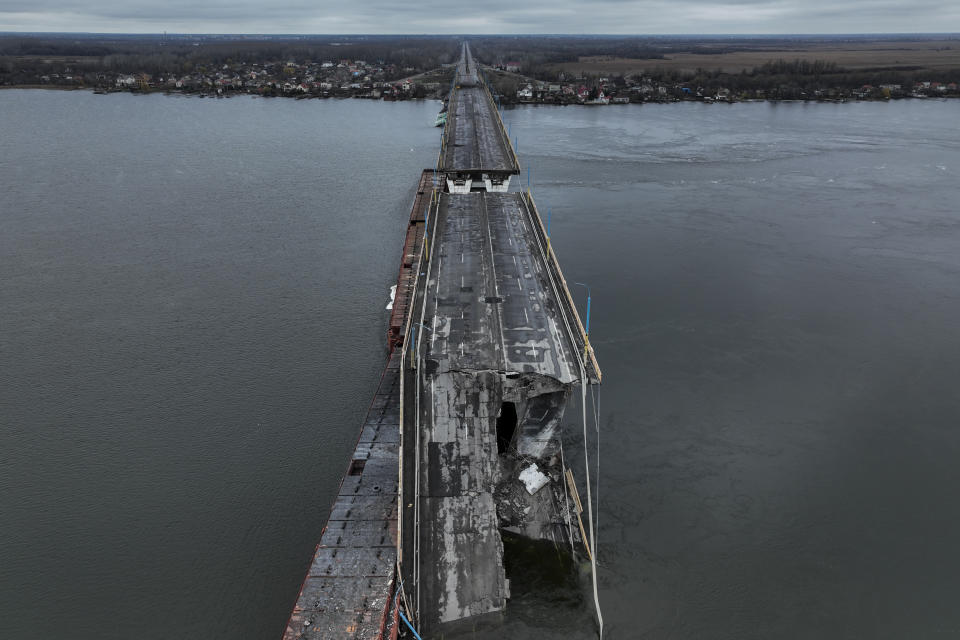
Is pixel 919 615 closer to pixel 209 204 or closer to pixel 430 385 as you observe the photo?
pixel 430 385

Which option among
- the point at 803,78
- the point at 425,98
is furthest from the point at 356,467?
the point at 803,78

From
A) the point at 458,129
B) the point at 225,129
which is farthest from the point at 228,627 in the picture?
the point at 225,129

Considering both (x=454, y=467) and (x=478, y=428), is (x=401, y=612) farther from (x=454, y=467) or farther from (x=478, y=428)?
(x=478, y=428)

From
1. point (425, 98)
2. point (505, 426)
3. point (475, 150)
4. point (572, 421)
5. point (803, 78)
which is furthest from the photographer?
point (425, 98)

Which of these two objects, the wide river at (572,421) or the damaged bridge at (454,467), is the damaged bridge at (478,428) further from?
the wide river at (572,421)

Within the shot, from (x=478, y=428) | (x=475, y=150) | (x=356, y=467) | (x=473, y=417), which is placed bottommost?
(x=356, y=467)

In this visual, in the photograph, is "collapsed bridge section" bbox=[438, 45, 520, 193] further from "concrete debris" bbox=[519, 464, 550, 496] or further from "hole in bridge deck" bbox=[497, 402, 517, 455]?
"concrete debris" bbox=[519, 464, 550, 496]

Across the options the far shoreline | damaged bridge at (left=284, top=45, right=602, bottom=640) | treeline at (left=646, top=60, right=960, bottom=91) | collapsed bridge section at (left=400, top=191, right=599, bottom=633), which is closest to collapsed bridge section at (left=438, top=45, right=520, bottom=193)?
damaged bridge at (left=284, top=45, right=602, bottom=640)
